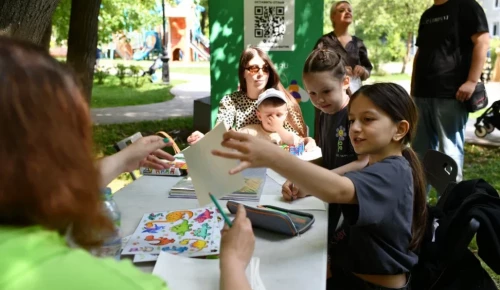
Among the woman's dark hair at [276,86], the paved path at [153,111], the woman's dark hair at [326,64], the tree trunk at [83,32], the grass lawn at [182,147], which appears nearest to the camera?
the woman's dark hair at [326,64]

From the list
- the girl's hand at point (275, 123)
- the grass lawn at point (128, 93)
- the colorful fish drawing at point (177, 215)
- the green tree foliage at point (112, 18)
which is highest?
the green tree foliage at point (112, 18)

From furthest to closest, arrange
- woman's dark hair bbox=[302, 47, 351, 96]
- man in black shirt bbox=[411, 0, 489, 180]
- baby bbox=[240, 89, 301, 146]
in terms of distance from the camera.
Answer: man in black shirt bbox=[411, 0, 489, 180]
baby bbox=[240, 89, 301, 146]
woman's dark hair bbox=[302, 47, 351, 96]

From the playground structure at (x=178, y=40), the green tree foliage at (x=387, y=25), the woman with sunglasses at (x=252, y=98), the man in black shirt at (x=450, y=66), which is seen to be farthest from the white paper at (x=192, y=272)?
the playground structure at (x=178, y=40)

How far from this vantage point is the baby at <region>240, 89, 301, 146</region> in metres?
3.23

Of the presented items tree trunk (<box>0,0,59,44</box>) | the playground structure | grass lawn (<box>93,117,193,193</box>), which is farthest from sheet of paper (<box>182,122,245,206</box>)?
the playground structure

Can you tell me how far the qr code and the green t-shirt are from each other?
4735 millimetres

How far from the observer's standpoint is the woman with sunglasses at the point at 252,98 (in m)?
3.59

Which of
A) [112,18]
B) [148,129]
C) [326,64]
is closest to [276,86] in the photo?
[326,64]

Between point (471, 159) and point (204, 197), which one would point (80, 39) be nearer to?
point (204, 197)

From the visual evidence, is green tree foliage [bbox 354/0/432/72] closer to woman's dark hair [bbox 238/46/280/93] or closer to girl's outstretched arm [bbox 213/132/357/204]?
woman's dark hair [bbox 238/46/280/93]

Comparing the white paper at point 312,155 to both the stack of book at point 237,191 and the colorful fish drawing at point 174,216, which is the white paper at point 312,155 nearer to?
the stack of book at point 237,191

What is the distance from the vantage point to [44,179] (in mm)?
741

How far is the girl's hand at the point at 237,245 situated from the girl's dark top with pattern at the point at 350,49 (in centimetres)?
363

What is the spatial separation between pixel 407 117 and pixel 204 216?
2.70 feet
